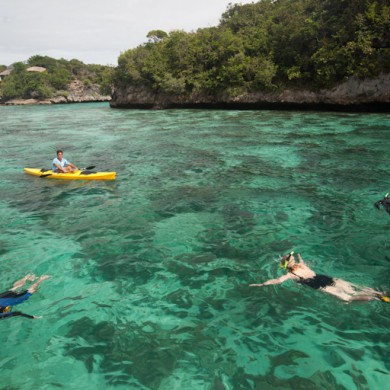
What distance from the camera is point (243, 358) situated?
14.0 feet

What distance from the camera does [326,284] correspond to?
17.0 feet

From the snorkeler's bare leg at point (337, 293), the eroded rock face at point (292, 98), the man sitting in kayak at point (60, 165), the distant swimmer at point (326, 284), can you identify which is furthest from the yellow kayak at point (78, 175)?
the eroded rock face at point (292, 98)

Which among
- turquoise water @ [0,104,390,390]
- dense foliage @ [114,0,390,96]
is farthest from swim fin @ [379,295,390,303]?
dense foliage @ [114,0,390,96]

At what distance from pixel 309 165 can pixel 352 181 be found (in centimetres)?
226

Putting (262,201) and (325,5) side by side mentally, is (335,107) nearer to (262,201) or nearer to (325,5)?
(325,5)

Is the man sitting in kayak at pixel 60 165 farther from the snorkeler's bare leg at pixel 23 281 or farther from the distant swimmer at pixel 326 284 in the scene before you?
the distant swimmer at pixel 326 284

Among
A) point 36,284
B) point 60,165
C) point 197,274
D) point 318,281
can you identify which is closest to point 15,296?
point 36,284

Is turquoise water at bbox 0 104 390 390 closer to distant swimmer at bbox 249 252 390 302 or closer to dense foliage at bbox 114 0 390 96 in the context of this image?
distant swimmer at bbox 249 252 390 302

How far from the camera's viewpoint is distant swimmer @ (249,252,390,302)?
4.98 m

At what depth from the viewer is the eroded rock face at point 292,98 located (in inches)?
973

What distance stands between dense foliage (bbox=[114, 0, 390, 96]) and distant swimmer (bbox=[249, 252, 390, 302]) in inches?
955

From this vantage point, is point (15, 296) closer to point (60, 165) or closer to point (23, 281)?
point (23, 281)

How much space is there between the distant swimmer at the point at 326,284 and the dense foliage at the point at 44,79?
2855 inches

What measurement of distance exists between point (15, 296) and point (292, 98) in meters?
29.1
